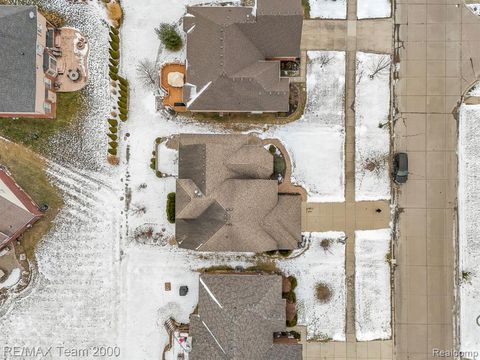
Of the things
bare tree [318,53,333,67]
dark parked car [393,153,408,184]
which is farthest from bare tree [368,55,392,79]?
dark parked car [393,153,408,184]

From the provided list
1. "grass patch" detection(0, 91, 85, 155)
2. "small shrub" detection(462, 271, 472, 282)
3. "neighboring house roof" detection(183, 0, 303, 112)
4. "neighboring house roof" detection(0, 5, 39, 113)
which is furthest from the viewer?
"grass patch" detection(0, 91, 85, 155)

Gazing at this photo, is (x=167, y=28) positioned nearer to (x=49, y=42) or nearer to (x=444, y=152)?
(x=49, y=42)

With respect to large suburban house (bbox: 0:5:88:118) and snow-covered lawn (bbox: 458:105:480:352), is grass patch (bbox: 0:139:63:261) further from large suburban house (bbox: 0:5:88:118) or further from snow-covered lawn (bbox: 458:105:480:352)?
snow-covered lawn (bbox: 458:105:480:352)

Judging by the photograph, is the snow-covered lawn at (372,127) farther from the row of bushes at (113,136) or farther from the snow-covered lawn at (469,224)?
the row of bushes at (113,136)

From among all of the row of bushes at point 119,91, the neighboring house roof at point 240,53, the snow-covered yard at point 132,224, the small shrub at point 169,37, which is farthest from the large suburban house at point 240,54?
the row of bushes at point 119,91

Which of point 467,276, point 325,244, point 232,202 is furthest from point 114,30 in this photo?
point 467,276

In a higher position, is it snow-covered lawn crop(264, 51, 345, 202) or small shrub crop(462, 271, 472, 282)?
snow-covered lawn crop(264, 51, 345, 202)

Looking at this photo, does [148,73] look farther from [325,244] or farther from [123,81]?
[325,244]
